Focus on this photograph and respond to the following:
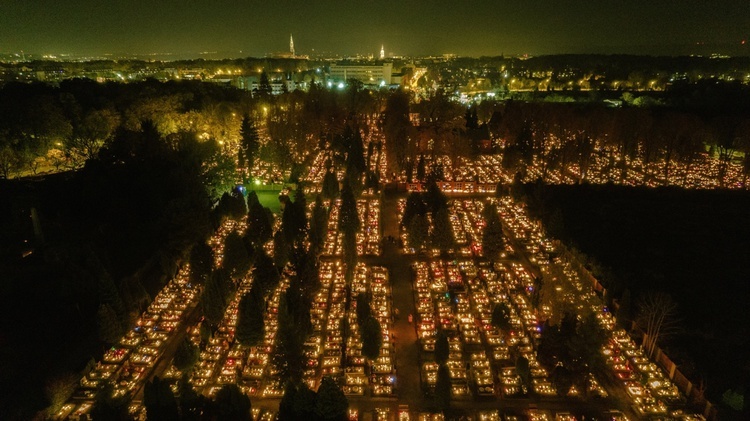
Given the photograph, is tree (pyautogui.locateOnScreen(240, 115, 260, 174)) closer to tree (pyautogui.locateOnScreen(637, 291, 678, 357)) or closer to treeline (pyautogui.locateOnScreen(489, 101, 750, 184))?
treeline (pyautogui.locateOnScreen(489, 101, 750, 184))

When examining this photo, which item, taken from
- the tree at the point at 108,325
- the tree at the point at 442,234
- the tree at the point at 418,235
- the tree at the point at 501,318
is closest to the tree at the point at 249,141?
the tree at the point at 418,235

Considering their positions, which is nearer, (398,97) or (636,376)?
(636,376)

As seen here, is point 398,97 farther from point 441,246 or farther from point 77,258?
point 77,258

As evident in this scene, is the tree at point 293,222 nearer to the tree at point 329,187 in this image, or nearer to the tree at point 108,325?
the tree at point 329,187

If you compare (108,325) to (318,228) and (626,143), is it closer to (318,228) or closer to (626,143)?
(318,228)

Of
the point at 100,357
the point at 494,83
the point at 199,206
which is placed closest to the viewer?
the point at 100,357

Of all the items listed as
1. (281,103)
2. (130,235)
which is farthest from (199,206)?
(281,103)

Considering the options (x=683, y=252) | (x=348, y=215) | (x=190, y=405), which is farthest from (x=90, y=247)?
(x=683, y=252)

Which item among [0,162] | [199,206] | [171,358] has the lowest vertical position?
[171,358]

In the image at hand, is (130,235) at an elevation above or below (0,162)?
below
